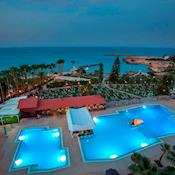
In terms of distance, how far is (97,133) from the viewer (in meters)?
18.5

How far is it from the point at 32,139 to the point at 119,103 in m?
12.6

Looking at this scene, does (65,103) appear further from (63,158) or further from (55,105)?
(63,158)

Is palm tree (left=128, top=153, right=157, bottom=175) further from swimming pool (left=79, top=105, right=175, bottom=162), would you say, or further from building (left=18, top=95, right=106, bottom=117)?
building (left=18, top=95, right=106, bottom=117)

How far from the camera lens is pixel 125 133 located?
18.6 m

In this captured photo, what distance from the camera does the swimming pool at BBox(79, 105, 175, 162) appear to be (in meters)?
15.4

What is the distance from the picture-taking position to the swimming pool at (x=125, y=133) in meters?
15.4

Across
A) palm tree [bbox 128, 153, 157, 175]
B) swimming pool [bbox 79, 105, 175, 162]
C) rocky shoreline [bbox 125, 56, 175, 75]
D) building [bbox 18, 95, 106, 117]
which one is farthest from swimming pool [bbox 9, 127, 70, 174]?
rocky shoreline [bbox 125, 56, 175, 75]

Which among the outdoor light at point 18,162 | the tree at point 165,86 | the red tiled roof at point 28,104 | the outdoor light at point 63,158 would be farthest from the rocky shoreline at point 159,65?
the outdoor light at point 18,162

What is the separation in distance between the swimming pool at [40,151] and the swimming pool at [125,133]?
197 centimetres

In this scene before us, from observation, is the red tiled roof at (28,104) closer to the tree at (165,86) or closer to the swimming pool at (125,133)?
the swimming pool at (125,133)

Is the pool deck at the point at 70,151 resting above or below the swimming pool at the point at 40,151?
above

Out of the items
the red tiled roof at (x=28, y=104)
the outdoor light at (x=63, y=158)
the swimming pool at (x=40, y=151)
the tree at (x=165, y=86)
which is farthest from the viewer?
the tree at (x=165, y=86)

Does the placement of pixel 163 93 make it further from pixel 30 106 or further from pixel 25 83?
pixel 25 83

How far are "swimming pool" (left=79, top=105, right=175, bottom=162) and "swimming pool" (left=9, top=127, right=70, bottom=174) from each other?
1.97 m
